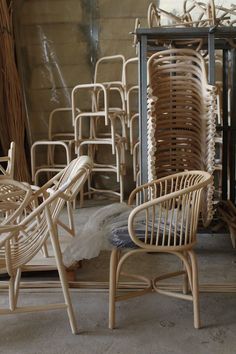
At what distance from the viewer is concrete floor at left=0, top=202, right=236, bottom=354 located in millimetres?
1862

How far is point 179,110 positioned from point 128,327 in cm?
154

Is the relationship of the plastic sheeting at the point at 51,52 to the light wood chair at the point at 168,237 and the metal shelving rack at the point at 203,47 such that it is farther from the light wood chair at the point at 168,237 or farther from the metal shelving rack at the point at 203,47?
the light wood chair at the point at 168,237

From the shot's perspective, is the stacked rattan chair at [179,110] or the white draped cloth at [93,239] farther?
the stacked rattan chair at [179,110]

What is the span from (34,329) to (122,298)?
0.44m

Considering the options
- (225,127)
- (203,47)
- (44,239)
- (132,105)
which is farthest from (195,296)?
(132,105)

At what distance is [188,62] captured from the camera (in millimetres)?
3039

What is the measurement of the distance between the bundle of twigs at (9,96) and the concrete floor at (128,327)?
2.16 meters

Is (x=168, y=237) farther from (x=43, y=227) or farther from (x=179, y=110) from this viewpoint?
(x=179, y=110)

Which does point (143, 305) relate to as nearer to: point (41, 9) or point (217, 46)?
point (217, 46)

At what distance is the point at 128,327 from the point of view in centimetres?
203

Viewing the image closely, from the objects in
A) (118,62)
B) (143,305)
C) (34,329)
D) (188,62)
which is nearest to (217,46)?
(188,62)

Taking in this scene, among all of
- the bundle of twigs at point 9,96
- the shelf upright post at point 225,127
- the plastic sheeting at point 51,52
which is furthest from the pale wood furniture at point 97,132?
the shelf upright post at point 225,127

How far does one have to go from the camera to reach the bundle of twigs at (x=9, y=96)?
14.2 feet

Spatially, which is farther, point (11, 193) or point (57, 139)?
point (57, 139)
